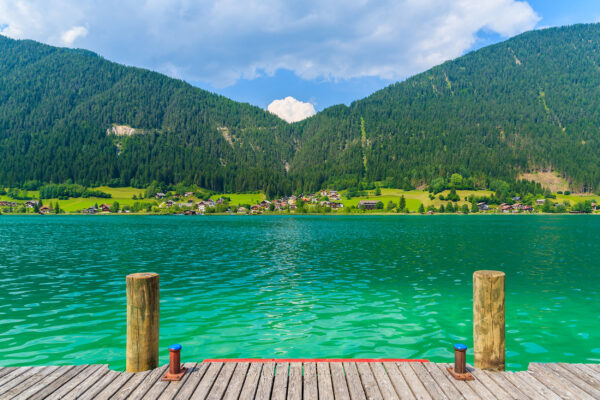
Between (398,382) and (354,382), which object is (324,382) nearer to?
(354,382)

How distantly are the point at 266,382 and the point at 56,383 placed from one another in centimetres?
488

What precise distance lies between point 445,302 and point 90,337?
19.6 metres

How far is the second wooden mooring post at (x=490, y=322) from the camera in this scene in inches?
362

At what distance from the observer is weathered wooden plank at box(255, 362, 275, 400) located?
7766 millimetres

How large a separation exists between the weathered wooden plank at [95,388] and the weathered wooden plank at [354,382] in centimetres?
556

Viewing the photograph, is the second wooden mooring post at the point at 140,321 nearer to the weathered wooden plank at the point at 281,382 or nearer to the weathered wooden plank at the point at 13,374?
the weathered wooden plank at the point at 13,374

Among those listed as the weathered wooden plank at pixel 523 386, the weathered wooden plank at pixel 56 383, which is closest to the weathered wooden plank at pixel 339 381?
the weathered wooden plank at pixel 523 386

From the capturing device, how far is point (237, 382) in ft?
27.4

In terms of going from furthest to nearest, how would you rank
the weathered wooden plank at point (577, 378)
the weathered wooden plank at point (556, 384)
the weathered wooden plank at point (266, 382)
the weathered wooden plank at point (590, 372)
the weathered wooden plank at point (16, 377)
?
the weathered wooden plank at point (590, 372) < the weathered wooden plank at point (16, 377) < the weathered wooden plank at point (577, 378) < the weathered wooden plank at point (556, 384) < the weathered wooden plank at point (266, 382)

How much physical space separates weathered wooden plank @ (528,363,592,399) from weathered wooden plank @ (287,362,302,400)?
18.7ft

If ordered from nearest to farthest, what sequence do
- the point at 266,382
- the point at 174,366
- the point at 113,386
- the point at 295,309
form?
the point at 113,386 → the point at 266,382 → the point at 174,366 → the point at 295,309

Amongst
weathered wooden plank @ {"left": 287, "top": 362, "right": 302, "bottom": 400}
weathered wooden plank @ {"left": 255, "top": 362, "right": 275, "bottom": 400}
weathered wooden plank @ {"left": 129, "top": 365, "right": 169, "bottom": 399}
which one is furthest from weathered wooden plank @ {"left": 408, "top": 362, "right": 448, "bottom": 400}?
weathered wooden plank @ {"left": 129, "top": 365, "right": 169, "bottom": 399}

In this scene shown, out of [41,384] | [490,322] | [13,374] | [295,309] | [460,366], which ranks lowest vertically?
[295,309]

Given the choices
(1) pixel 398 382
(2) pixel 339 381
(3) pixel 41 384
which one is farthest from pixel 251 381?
(3) pixel 41 384
